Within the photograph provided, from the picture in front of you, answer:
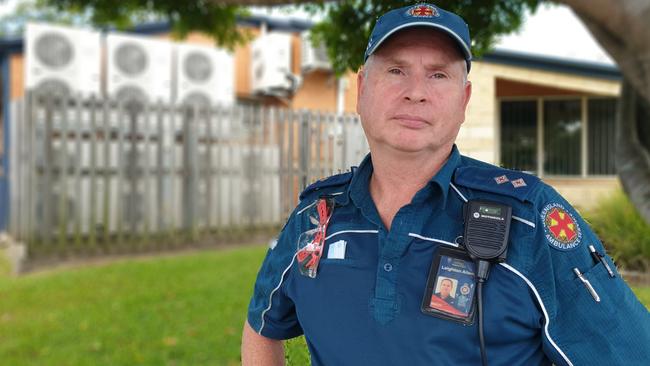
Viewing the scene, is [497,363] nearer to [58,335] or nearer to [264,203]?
[58,335]

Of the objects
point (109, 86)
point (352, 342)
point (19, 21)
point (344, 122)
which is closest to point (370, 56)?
point (352, 342)

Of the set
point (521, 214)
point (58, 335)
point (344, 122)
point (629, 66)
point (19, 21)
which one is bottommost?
point (58, 335)

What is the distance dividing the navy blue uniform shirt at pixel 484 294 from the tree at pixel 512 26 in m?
0.78

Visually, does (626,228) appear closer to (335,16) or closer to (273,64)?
(335,16)

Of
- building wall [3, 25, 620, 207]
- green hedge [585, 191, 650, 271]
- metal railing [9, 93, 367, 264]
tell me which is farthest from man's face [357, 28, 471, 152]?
building wall [3, 25, 620, 207]

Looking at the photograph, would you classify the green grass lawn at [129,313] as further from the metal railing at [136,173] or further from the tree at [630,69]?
the metal railing at [136,173]

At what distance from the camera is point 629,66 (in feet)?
8.35

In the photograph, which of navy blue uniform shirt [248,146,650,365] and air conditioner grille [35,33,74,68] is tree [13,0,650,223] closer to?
navy blue uniform shirt [248,146,650,365]

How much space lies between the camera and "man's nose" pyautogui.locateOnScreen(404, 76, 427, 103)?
4.19ft

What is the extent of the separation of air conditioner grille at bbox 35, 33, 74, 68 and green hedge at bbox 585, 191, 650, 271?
7341 mm

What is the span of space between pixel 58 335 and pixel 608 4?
410cm

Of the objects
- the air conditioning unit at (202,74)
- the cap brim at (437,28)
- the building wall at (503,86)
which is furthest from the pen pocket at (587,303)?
the air conditioning unit at (202,74)

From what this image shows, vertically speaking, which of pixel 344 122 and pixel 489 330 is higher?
pixel 344 122

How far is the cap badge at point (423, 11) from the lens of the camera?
128 cm
